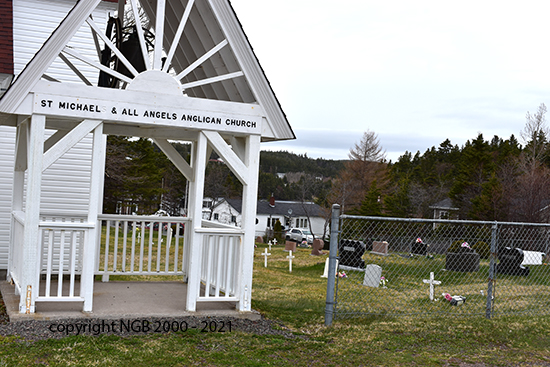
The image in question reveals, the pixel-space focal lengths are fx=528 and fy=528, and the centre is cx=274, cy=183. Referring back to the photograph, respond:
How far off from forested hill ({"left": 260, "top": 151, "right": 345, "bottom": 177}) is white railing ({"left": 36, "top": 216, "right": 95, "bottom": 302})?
323ft

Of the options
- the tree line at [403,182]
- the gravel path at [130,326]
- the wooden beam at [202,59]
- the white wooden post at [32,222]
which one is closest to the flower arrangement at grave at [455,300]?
the gravel path at [130,326]

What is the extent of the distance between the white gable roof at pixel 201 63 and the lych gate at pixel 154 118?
0.04ft

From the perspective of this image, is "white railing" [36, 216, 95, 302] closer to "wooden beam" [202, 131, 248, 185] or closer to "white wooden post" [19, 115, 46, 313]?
"white wooden post" [19, 115, 46, 313]

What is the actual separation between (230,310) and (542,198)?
2862cm

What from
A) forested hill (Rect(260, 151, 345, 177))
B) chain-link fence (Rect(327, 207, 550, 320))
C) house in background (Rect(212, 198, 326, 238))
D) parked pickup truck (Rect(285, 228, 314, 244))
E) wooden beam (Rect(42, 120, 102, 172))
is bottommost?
parked pickup truck (Rect(285, 228, 314, 244))

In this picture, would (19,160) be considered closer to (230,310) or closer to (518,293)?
(230,310)

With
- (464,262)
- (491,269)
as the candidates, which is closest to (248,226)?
(491,269)

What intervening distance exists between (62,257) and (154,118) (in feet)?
7.06

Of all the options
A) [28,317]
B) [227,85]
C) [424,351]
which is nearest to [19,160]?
[28,317]

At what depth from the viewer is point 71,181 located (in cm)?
1166

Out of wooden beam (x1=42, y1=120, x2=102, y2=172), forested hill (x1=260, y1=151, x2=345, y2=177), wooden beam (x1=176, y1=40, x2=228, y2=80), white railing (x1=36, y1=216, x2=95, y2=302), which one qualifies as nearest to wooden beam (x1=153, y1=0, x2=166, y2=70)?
wooden beam (x1=176, y1=40, x2=228, y2=80)

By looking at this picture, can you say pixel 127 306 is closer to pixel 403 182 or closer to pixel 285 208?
pixel 403 182

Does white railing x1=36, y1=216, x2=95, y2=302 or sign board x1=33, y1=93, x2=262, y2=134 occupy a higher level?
sign board x1=33, y1=93, x2=262, y2=134

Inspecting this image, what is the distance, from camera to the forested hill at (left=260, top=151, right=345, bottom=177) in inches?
4323
